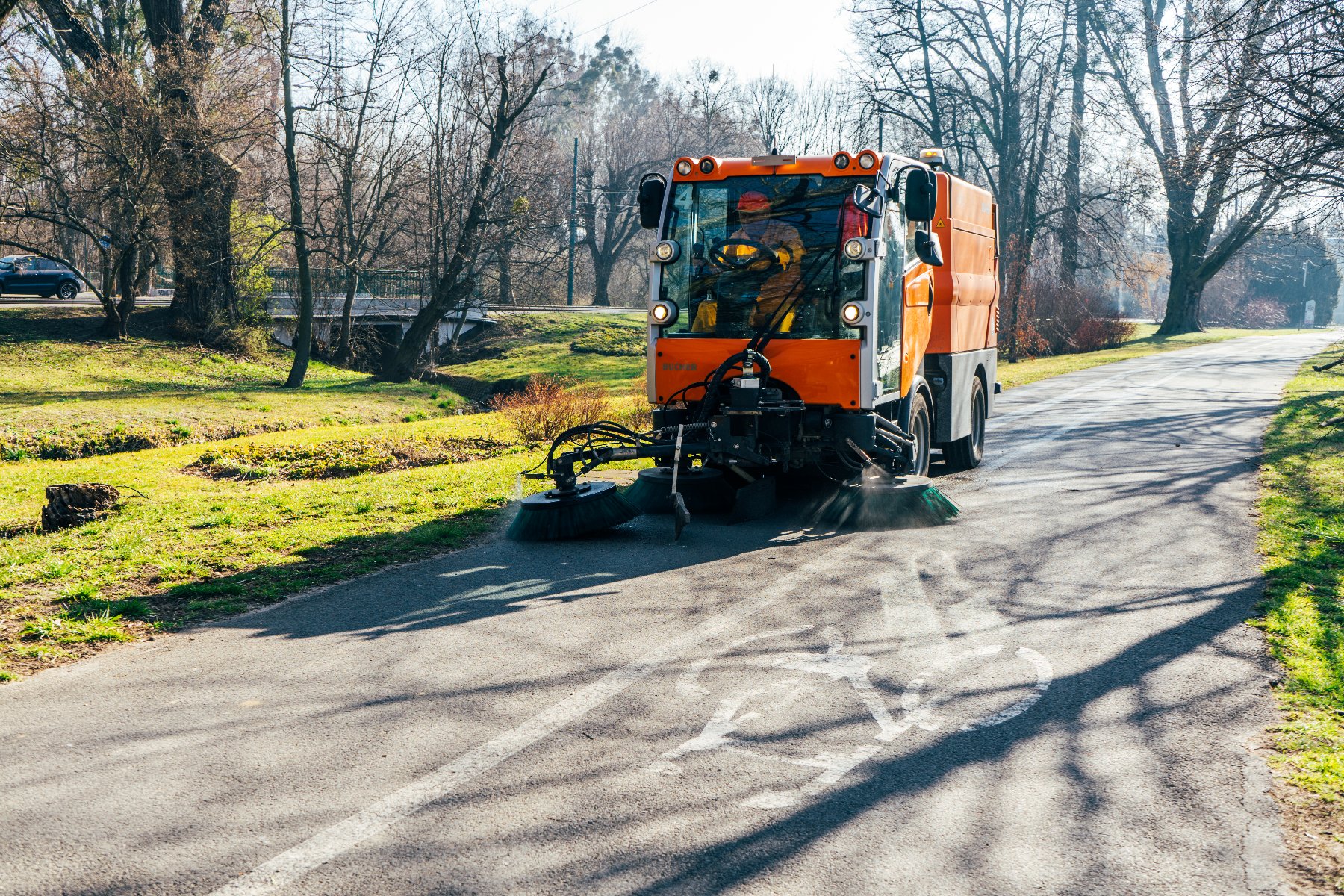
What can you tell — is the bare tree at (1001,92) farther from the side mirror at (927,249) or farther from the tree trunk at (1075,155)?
the side mirror at (927,249)

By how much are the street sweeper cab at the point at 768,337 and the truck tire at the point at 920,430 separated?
0.53 metres

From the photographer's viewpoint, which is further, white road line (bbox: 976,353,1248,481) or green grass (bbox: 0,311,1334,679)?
white road line (bbox: 976,353,1248,481)

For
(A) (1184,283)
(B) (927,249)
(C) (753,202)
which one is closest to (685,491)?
(C) (753,202)

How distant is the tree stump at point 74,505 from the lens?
9859mm

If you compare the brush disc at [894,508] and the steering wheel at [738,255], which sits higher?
the steering wheel at [738,255]

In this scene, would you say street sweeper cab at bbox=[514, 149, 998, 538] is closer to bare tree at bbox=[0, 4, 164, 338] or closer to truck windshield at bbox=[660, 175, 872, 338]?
truck windshield at bbox=[660, 175, 872, 338]

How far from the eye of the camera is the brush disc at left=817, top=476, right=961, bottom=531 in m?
9.72

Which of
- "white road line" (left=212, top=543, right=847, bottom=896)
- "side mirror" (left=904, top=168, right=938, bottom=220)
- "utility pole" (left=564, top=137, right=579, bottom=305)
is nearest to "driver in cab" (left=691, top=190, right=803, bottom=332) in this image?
"side mirror" (left=904, top=168, right=938, bottom=220)

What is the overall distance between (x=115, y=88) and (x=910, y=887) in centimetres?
2637

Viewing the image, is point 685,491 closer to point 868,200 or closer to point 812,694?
point 868,200

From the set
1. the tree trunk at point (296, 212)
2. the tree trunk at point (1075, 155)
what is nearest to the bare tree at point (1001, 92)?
the tree trunk at point (1075, 155)

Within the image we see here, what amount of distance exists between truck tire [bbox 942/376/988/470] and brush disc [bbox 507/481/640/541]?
16.1ft

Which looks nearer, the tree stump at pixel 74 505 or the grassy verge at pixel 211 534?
the grassy verge at pixel 211 534

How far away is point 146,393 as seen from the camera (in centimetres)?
2244
